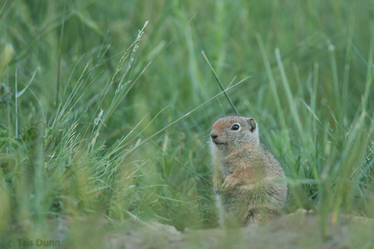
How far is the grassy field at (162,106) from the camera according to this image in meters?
3.10

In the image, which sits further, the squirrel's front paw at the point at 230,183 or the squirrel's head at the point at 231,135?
the squirrel's head at the point at 231,135

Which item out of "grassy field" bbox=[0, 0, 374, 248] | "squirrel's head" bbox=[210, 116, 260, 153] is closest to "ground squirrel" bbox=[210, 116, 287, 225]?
"squirrel's head" bbox=[210, 116, 260, 153]

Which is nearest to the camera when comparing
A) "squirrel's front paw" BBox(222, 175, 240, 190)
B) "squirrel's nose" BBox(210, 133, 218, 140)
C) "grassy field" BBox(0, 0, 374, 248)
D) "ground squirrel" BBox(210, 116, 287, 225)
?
"grassy field" BBox(0, 0, 374, 248)

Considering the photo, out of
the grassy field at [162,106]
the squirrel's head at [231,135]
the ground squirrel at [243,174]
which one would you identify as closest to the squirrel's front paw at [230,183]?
the ground squirrel at [243,174]

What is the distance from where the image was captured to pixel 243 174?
13.0ft

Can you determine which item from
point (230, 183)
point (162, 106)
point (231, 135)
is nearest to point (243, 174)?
point (230, 183)

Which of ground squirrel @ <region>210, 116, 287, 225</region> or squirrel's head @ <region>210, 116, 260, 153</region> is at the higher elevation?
squirrel's head @ <region>210, 116, 260, 153</region>

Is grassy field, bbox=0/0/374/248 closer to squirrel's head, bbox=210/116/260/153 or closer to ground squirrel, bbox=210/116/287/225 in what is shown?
ground squirrel, bbox=210/116/287/225

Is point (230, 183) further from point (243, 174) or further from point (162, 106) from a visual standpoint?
point (162, 106)

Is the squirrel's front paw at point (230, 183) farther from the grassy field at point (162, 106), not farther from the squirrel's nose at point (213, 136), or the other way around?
the squirrel's nose at point (213, 136)

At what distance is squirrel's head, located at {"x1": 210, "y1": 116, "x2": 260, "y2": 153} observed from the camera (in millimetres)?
4219

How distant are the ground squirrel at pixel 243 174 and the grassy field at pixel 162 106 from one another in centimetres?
14

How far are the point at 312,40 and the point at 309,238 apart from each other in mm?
3738

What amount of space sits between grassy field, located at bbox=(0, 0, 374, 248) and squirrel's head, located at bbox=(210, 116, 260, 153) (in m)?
0.25
